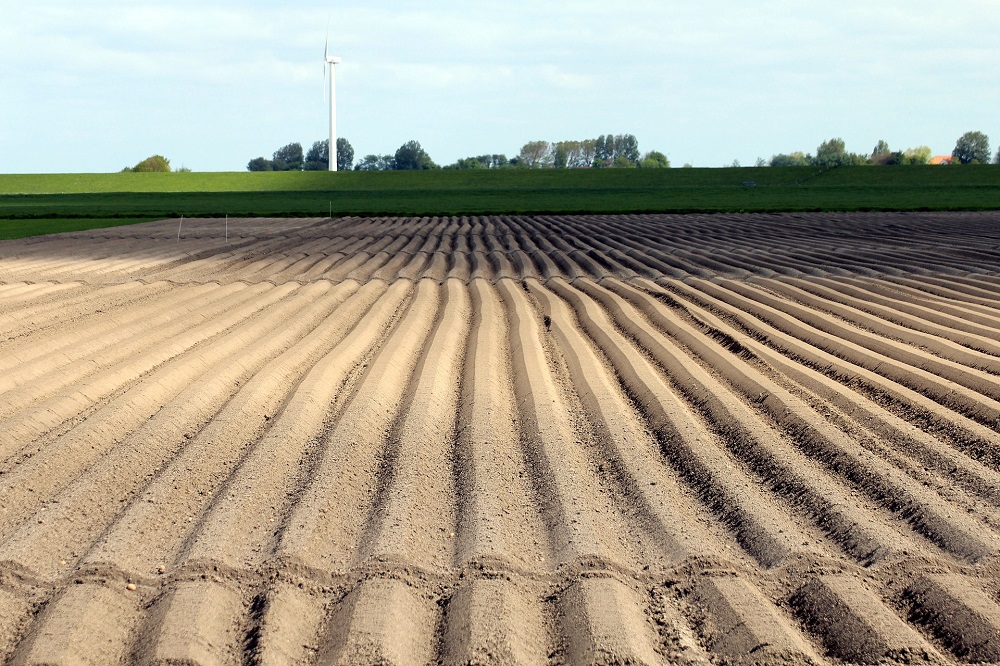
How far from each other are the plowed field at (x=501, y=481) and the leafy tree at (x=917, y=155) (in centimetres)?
8310

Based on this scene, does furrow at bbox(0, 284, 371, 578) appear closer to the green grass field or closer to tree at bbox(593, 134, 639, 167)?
the green grass field

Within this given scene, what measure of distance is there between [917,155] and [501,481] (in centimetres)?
9643

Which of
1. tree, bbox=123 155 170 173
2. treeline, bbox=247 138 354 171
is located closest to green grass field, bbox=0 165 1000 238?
tree, bbox=123 155 170 173

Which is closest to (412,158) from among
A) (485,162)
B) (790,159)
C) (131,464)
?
(485,162)

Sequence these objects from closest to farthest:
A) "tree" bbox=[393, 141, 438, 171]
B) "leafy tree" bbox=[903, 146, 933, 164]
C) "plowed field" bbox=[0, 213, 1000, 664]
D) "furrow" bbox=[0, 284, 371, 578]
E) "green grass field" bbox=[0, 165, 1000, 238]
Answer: "plowed field" bbox=[0, 213, 1000, 664], "furrow" bbox=[0, 284, 371, 578], "green grass field" bbox=[0, 165, 1000, 238], "leafy tree" bbox=[903, 146, 933, 164], "tree" bbox=[393, 141, 438, 171]

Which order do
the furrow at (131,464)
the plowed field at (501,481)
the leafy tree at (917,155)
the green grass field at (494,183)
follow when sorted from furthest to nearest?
Result: the leafy tree at (917,155) < the green grass field at (494,183) < the furrow at (131,464) < the plowed field at (501,481)

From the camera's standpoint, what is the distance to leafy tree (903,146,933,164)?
8538 cm

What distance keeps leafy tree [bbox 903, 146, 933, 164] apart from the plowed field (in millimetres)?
83097

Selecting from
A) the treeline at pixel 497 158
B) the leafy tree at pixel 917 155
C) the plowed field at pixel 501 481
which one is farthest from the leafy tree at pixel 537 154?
the plowed field at pixel 501 481

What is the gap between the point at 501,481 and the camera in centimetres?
468

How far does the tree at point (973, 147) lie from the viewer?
10156 cm

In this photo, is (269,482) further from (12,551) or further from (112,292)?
(112,292)

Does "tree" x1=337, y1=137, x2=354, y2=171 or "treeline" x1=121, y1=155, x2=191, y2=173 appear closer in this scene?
"treeline" x1=121, y1=155, x2=191, y2=173

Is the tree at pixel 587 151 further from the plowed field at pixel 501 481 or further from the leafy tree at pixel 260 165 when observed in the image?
the plowed field at pixel 501 481
